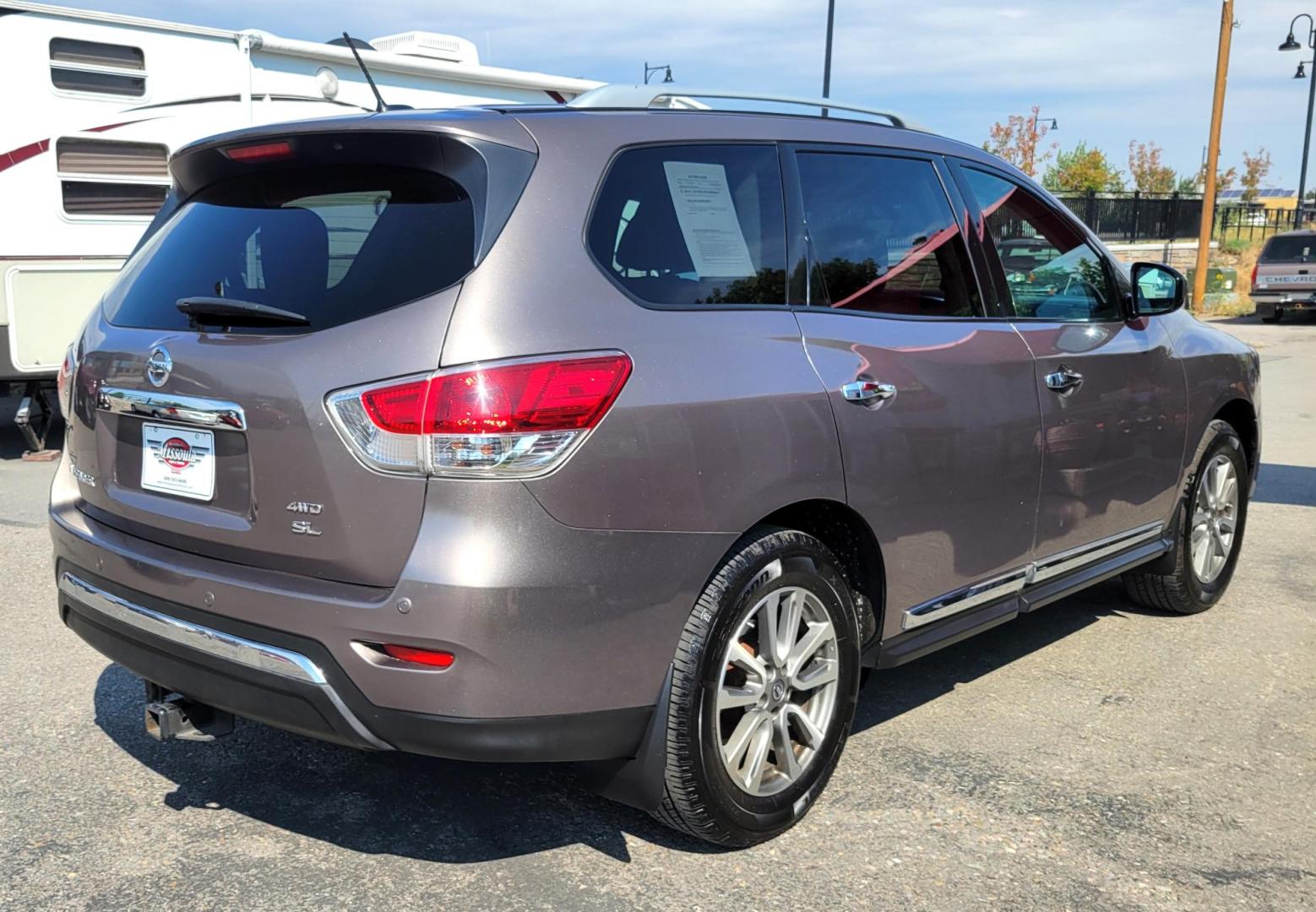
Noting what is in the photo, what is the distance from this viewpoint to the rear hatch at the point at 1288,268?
22.8m

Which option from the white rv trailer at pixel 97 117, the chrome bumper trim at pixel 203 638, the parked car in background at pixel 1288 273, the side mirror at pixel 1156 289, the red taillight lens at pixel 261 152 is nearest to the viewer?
the chrome bumper trim at pixel 203 638

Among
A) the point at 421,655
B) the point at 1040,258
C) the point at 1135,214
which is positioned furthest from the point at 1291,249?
the point at 421,655

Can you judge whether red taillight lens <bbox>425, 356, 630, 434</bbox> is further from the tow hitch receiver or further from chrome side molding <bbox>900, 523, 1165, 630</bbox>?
chrome side molding <bbox>900, 523, 1165, 630</bbox>

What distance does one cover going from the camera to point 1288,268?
22.9 meters

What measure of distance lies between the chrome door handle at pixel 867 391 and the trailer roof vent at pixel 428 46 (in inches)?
310

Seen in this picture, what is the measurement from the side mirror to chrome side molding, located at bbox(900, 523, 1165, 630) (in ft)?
2.75

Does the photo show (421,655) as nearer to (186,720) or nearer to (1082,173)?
(186,720)

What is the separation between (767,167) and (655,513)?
3.82ft

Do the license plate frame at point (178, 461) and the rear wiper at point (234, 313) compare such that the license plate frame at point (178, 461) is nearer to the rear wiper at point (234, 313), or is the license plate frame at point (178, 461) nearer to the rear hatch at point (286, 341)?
the rear hatch at point (286, 341)

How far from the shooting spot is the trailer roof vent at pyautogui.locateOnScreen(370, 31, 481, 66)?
10.3 m

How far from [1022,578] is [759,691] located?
4.38 feet

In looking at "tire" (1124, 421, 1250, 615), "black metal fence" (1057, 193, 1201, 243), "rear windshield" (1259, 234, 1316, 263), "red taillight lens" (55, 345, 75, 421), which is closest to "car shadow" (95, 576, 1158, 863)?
"red taillight lens" (55, 345, 75, 421)

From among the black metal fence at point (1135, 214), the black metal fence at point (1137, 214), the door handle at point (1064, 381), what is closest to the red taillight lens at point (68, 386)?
the door handle at point (1064, 381)

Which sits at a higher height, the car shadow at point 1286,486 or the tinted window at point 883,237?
the tinted window at point 883,237
